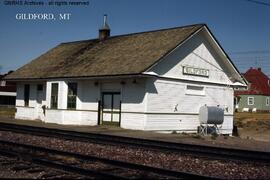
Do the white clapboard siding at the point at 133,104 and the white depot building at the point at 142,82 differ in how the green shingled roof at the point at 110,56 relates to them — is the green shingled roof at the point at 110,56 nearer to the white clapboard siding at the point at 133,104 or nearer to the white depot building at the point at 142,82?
the white depot building at the point at 142,82

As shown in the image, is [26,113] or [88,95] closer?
[88,95]

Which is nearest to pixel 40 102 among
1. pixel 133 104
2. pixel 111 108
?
pixel 111 108

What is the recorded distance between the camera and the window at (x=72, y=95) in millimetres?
29906

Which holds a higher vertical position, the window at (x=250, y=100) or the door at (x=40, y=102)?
the window at (x=250, y=100)

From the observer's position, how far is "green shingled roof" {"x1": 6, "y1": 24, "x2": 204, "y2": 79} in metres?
26.6

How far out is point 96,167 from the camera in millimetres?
11008

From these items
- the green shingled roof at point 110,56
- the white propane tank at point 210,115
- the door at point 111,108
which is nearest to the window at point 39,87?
the green shingled roof at point 110,56

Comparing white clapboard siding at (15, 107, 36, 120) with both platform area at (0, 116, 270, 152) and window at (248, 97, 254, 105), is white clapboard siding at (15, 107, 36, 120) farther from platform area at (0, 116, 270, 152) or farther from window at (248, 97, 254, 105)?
window at (248, 97, 254, 105)

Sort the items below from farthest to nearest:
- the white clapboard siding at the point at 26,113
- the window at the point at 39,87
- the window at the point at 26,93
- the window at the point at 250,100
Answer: the window at the point at 250,100, the window at the point at 26,93, the white clapboard siding at the point at 26,113, the window at the point at 39,87

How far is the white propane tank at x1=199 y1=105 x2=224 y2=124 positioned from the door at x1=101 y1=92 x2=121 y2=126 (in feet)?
16.9

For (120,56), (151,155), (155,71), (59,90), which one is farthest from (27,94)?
(151,155)

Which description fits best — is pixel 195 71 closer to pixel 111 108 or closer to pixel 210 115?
pixel 210 115

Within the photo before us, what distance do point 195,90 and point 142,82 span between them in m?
4.86

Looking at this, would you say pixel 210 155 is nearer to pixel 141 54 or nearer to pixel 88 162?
pixel 88 162
